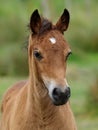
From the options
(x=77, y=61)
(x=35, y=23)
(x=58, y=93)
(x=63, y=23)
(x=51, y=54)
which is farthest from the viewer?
(x=77, y=61)

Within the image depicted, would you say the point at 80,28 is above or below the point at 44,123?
above

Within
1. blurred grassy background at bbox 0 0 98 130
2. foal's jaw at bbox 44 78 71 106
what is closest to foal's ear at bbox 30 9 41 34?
foal's jaw at bbox 44 78 71 106

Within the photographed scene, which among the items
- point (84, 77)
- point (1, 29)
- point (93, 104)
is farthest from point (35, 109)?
point (1, 29)

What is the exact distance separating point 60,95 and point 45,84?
1.49 ft

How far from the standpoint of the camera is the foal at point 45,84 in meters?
7.08

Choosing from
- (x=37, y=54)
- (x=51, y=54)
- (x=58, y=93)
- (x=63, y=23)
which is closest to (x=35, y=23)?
(x=63, y=23)

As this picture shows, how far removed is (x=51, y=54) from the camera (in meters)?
7.20

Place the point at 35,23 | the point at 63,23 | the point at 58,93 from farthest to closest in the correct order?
the point at 63,23 < the point at 35,23 < the point at 58,93

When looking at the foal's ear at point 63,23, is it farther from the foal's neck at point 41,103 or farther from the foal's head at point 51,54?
the foal's neck at point 41,103

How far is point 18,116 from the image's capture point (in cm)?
801

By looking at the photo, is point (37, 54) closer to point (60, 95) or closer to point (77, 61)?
point (60, 95)

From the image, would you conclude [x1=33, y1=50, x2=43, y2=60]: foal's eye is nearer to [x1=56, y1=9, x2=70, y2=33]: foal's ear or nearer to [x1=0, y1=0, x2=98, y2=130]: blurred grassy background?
[x1=56, y1=9, x2=70, y2=33]: foal's ear

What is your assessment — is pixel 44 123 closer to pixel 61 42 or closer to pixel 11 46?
pixel 61 42

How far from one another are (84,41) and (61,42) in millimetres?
→ 24582
